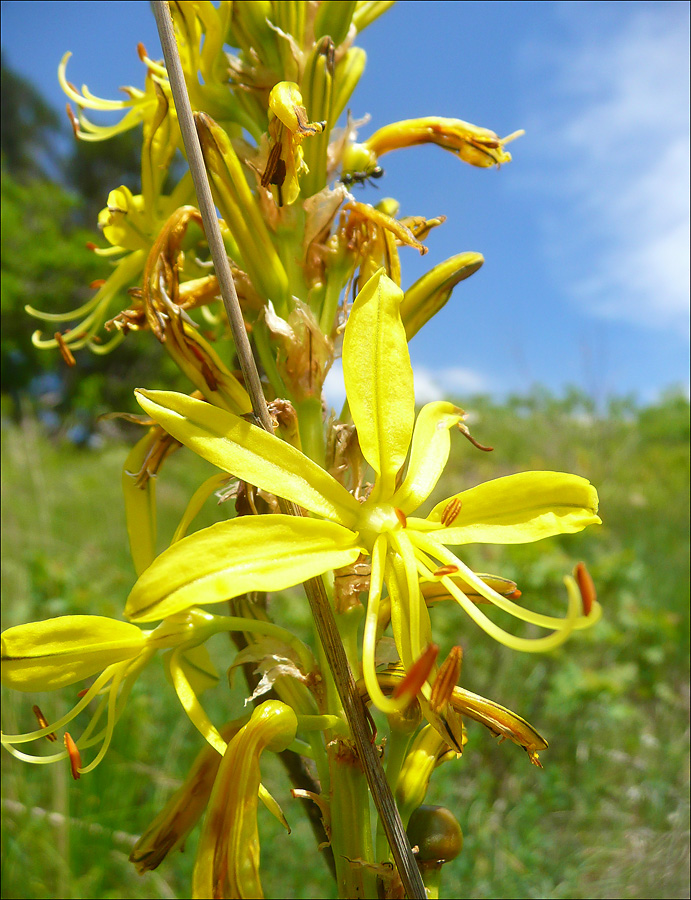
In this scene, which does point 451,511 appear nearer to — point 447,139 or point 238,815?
point 238,815

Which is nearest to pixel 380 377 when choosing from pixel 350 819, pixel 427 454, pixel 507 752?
pixel 427 454

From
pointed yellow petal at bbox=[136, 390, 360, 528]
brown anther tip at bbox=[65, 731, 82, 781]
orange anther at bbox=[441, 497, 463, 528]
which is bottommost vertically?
brown anther tip at bbox=[65, 731, 82, 781]

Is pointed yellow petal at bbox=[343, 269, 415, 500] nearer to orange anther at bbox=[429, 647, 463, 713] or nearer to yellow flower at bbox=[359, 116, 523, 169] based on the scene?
orange anther at bbox=[429, 647, 463, 713]

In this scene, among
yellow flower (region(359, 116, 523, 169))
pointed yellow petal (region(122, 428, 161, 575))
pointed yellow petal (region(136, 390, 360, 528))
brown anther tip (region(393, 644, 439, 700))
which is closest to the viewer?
brown anther tip (region(393, 644, 439, 700))

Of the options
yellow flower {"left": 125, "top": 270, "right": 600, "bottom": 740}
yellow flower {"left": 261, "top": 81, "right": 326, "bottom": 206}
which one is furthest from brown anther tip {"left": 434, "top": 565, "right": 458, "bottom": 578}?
yellow flower {"left": 261, "top": 81, "right": 326, "bottom": 206}

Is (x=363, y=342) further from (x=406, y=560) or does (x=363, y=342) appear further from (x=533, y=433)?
(x=533, y=433)

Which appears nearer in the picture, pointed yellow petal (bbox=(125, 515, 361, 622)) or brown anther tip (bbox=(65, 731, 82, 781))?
pointed yellow petal (bbox=(125, 515, 361, 622))

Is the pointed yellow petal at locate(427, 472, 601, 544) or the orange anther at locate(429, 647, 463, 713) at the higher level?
the pointed yellow petal at locate(427, 472, 601, 544)
